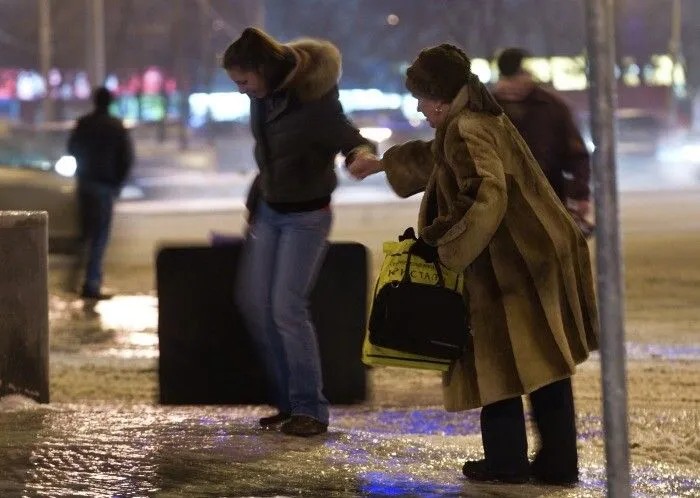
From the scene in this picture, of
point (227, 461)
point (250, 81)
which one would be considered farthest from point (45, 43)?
point (227, 461)

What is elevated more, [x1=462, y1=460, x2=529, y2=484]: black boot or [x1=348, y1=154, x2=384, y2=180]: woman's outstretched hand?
[x1=348, y1=154, x2=384, y2=180]: woman's outstretched hand

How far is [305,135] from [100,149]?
287 inches

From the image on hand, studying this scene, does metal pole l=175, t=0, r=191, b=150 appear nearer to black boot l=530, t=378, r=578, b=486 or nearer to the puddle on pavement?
the puddle on pavement

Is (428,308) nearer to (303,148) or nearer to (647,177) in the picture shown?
(303,148)

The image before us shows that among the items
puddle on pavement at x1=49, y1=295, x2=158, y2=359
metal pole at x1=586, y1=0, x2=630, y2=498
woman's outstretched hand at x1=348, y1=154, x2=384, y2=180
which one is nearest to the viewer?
metal pole at x1=586, y1=0, x2=630, y2=498

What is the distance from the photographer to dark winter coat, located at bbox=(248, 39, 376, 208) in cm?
592

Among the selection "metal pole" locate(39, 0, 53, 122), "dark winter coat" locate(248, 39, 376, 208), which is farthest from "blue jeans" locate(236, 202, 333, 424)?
"metal pole" locate(39, 0, 53, 122)

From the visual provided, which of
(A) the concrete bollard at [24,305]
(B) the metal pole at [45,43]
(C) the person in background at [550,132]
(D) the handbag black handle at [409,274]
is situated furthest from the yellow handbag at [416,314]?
(B) the metal pole at [45,43]

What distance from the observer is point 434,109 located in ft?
17.0

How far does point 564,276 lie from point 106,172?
8531 mm

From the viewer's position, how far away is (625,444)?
3604 mm

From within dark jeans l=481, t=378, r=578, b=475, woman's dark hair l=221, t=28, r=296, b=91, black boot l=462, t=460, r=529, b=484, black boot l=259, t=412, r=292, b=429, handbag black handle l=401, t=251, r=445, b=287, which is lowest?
black boot l=462, t=460, r=529, b=484

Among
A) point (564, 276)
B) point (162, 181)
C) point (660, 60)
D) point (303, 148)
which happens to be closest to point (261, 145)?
point (303, 148)

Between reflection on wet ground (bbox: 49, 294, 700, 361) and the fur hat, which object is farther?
reflection on wet ground (bbox: 49, 294, 700, 361)
